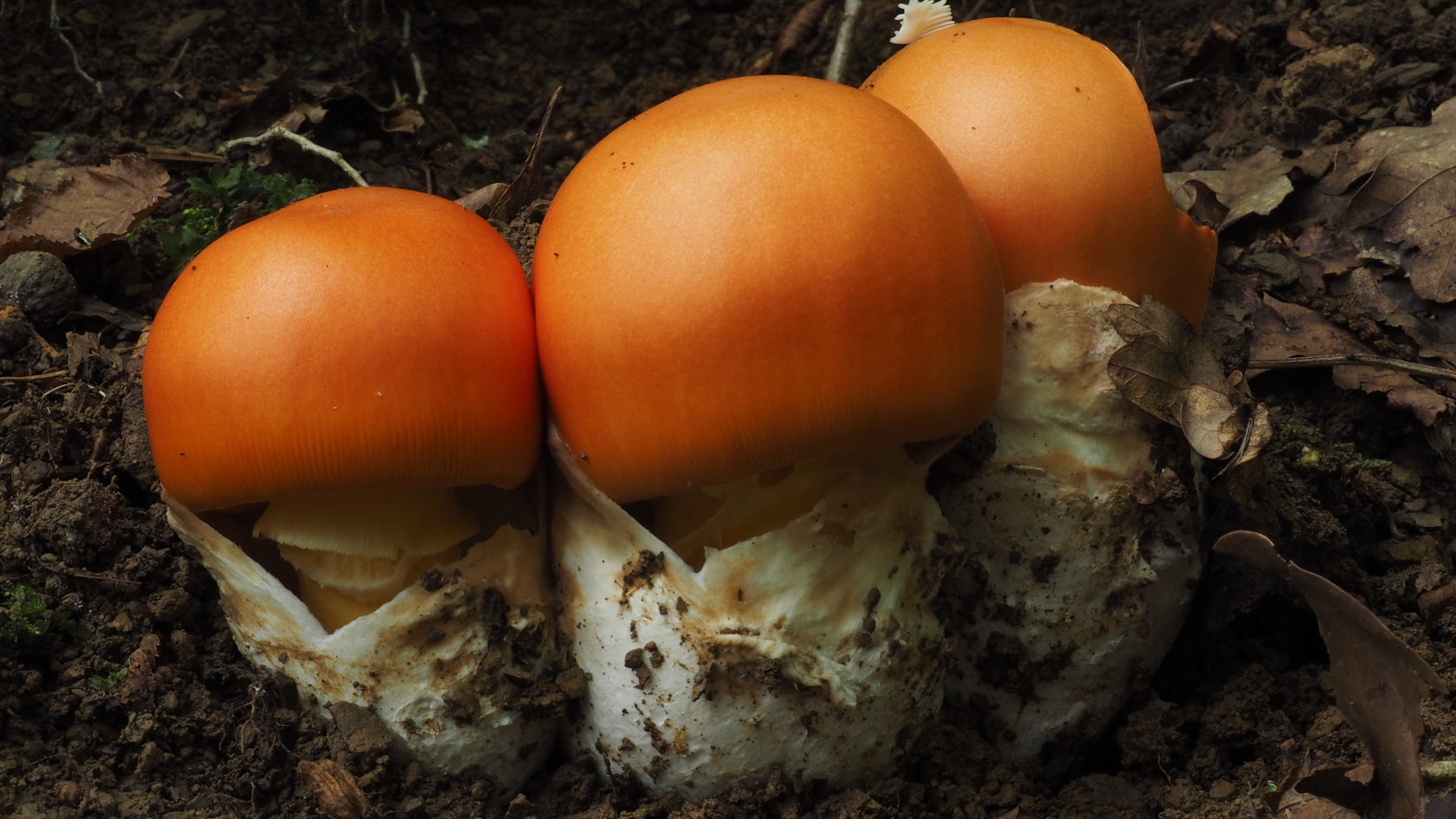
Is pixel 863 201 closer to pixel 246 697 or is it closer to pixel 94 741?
pixel 246 697

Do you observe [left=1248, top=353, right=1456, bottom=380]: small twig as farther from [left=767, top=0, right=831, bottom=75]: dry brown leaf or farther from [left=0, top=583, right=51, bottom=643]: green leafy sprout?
[left=0, top=583, right=51, bottom=643]: green leafy sprout

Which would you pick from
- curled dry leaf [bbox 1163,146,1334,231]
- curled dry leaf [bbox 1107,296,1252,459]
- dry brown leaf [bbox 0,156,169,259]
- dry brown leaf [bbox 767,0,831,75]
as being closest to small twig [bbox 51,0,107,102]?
dry brown leaf [bbox 0,156,169,259]

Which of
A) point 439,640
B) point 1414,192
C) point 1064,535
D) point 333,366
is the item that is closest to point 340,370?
point 333,366

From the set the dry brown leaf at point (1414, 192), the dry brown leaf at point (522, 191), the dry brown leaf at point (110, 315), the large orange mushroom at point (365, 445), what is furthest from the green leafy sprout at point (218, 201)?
the dry brown leaf at point (1414, 192)

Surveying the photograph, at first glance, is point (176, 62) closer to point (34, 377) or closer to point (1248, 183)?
point (34, 377)

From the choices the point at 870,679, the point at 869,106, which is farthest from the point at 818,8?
the point at 870,679

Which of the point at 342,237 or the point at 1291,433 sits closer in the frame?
the point at 342,237

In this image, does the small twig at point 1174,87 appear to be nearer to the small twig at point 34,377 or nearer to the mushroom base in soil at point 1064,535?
the mushroom base in soil at point 1064,535
